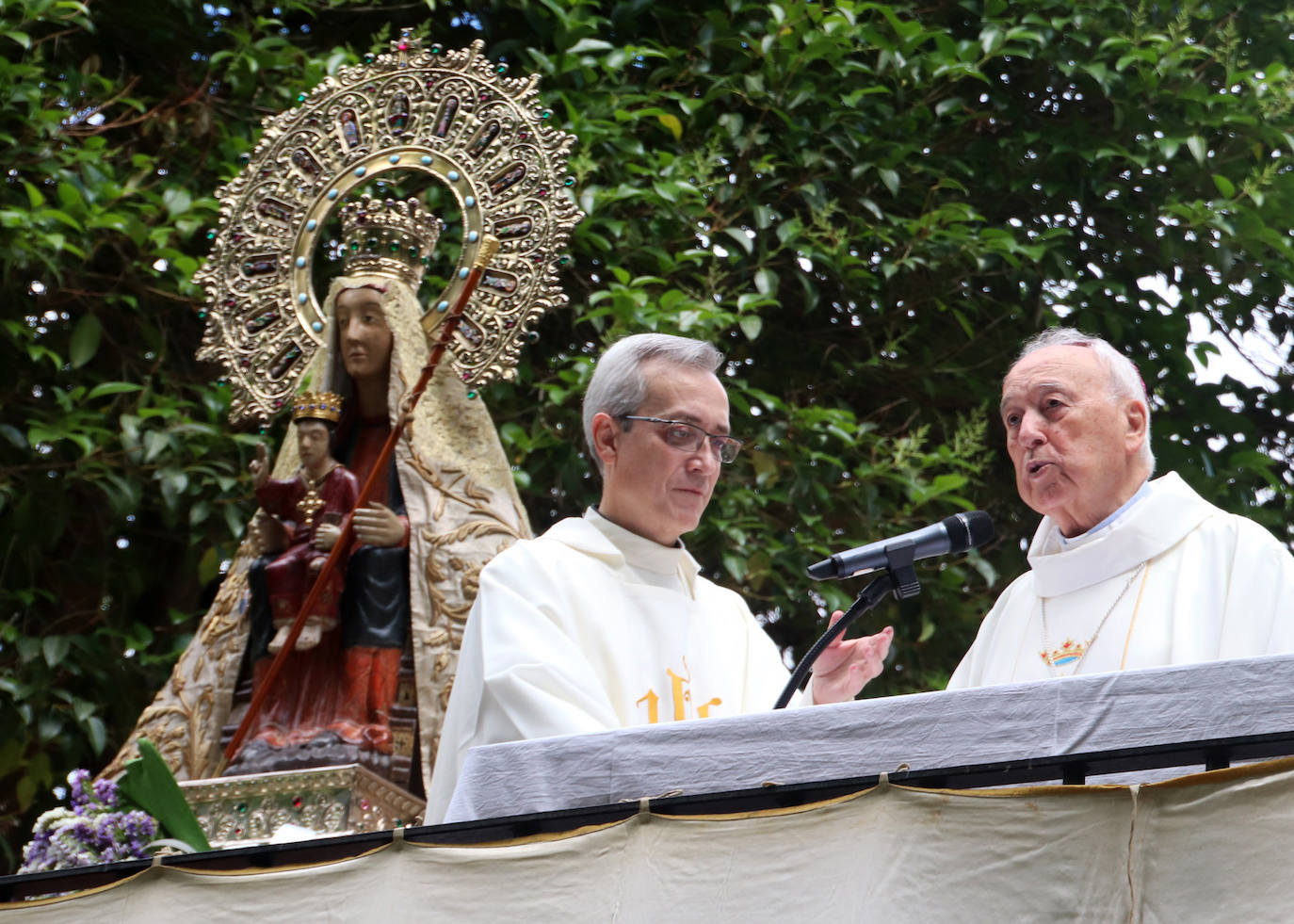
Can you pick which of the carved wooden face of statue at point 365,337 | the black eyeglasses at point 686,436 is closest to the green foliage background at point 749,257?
the carved wooden face of statue at point 365,337

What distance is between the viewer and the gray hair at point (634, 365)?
3842mm

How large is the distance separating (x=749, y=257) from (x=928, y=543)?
4087 mm

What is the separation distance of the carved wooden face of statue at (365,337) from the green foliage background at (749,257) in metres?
1.20

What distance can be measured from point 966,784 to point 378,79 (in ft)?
11.6

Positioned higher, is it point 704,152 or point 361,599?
point 704,152

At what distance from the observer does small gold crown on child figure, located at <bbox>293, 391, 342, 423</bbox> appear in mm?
4676

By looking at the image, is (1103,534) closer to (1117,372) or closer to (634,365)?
(1117,372)

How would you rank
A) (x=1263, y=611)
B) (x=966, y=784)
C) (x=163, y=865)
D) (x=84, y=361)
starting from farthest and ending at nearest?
(x=84, y=361)
(x=1263, y=611)
(x=163, y=865)
(x=966, y=784)

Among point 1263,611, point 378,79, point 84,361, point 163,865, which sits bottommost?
point 163,865

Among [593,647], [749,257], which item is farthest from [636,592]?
[749,257]

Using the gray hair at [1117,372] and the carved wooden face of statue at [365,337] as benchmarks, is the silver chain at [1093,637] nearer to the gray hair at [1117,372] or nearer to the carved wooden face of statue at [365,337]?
the gray hair at [1117,372]

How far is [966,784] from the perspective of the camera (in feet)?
7.77

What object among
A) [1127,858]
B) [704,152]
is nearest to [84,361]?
[704,152]

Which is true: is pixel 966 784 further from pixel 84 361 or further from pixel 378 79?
pixel 84 361
